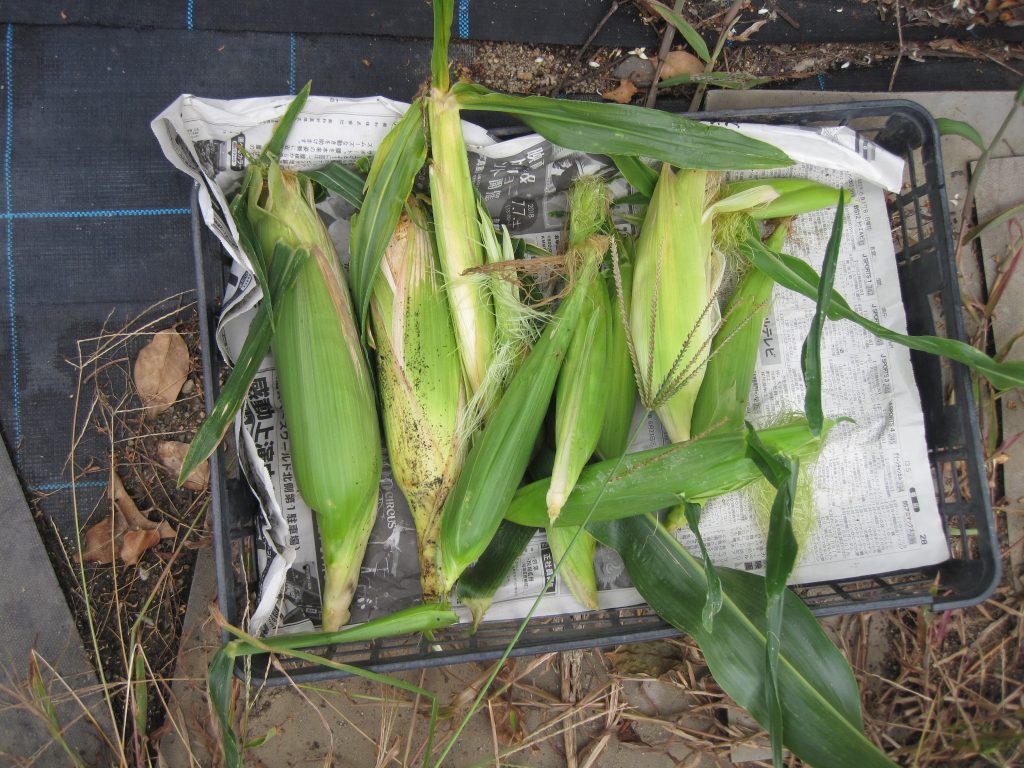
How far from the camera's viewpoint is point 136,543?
1244 millimetres

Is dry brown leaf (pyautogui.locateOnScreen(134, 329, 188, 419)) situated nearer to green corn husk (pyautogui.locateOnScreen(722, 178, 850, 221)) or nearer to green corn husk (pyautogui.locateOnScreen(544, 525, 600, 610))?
green corn husk (pyautogui.locateOnScreen(544, 525, 600, 610))

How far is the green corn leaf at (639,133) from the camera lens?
97cm

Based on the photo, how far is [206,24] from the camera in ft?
4.21

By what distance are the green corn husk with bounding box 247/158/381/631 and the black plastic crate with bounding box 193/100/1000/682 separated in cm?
11

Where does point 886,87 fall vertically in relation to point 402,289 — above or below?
above

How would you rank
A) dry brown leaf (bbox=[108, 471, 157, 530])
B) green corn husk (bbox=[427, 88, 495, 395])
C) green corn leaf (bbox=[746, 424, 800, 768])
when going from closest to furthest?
green corn leaf (bbox=[746, 424, 800, 768]) → green corn husk (bbox=[427, 88, 495, 395]) → dry brown leaf (bbox=[108, 471, 157, 530])

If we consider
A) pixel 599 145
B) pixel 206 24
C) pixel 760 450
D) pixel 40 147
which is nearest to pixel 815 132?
pixel 599 145

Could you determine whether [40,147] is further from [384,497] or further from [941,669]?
[941,669]

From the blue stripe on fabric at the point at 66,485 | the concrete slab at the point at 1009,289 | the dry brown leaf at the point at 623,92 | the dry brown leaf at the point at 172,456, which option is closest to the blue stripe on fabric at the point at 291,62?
the dry brown leaf at the point at 623,92

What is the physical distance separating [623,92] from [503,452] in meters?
0.78

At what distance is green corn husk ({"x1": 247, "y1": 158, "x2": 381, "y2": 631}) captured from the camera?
3.33 feet

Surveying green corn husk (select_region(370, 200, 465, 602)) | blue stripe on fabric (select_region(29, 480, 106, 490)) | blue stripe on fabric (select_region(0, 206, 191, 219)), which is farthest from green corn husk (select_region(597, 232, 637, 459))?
blue stripe on fabric (select_region(29, 480, 106, 490))

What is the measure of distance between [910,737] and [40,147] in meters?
2.02

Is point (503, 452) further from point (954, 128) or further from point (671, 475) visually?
point (954, 128)
